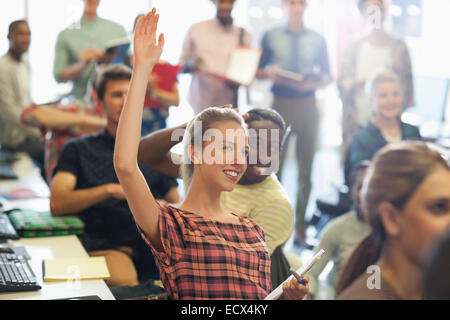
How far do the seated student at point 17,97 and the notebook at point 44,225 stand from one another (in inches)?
46.5

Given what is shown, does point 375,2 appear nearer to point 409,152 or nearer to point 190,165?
point 190,165

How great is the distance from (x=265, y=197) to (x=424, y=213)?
17.0 inches

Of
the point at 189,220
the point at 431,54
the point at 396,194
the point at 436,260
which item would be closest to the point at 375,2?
the point at 431,54

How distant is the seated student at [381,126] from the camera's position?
96 cm

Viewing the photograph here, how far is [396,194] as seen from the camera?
0.73 meters

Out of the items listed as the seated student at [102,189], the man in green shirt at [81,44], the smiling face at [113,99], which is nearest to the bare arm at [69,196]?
the seated student at [102,189]

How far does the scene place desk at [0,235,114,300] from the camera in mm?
1389

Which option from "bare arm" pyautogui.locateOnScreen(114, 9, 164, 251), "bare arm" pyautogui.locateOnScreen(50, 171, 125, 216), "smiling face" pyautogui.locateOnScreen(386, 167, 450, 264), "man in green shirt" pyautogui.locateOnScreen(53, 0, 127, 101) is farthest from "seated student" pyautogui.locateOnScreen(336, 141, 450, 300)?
"man in green shirt" pyautogui.locateOnScreen(53, 0, 127, 101)

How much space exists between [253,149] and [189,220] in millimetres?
173

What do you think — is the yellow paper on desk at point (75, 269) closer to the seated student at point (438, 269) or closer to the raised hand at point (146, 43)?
the raised hand at point (146, 43)

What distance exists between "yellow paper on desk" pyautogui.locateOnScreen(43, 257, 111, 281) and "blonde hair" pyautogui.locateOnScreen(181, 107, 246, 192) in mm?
553

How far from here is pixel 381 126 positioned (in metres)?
1.05

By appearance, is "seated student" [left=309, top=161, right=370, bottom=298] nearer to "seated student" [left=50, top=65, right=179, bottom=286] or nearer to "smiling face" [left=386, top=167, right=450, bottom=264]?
"smiling face" [left=386, top=167, right=450, bottom=264]

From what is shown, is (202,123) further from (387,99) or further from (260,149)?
(387,99)
